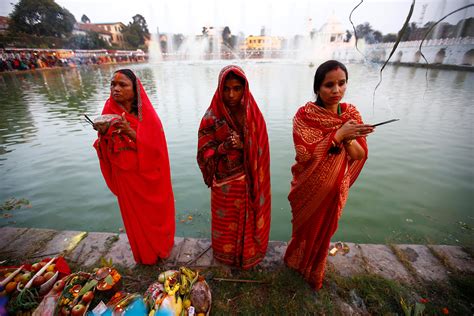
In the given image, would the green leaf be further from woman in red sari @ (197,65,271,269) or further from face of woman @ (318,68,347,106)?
face of woman @ (318,68,347,106)

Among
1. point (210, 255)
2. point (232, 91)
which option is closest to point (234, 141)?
point (232, 91)

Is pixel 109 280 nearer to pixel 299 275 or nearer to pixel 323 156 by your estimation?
pixel 299 275

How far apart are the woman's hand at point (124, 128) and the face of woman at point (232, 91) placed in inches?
34.1

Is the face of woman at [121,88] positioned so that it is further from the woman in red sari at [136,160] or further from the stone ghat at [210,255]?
the stone ghat at [210,255]

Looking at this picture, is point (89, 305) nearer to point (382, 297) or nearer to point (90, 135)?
point (382, 297)

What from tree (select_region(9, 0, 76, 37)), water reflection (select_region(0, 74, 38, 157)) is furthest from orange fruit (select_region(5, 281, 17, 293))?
tree (select_region(9, 0, 76, 37))

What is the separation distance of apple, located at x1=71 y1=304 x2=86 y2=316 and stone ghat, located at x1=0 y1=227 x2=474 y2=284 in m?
0.67

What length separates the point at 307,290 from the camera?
216 cm

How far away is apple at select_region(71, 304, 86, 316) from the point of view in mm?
1806

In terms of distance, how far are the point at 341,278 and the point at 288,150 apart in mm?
4221

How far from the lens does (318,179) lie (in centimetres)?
185

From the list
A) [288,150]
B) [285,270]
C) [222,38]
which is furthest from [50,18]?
[285,270]

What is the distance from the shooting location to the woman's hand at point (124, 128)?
6.51 feet

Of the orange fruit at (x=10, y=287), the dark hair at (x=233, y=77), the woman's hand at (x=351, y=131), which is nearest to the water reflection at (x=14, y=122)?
the orange fruit at (x=10, y=287)
